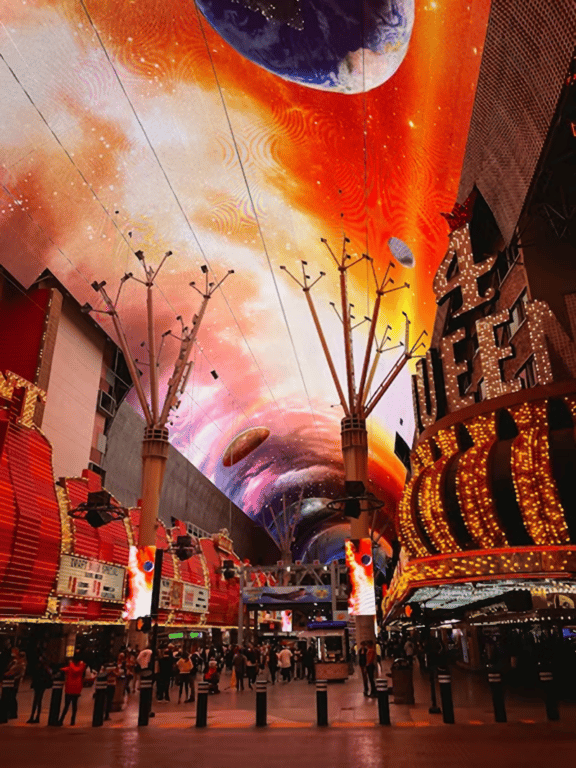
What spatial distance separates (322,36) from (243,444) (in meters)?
28.8

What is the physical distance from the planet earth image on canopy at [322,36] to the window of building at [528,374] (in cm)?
885

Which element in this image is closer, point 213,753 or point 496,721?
point 213,753

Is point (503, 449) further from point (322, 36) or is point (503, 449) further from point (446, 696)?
point (322, 36)

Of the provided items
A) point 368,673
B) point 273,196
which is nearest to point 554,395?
point 368,673

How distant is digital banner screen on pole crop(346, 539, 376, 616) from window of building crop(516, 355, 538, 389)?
6.14m

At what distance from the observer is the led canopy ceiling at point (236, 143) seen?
16703mm

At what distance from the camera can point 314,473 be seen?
5475 centimetres

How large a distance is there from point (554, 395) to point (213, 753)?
8979mm

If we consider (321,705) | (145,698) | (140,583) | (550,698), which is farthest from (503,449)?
(140,583)

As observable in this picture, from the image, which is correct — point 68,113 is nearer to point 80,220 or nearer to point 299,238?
point 80,220

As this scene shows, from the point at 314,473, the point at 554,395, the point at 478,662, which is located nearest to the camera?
the point at 554,395

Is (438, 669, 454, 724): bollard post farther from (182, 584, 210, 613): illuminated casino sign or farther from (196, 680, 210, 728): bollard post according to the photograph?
(182, 584, 210, 613): illuminated casino sign

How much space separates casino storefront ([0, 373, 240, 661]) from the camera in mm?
16375

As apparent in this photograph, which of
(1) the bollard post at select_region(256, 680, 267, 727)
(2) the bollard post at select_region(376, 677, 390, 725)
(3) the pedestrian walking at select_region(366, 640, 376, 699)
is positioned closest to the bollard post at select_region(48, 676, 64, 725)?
(1) the bollard post at select_region(256, 680, 267, 727)
